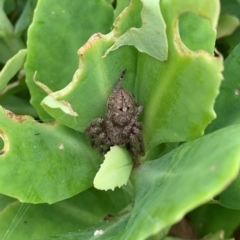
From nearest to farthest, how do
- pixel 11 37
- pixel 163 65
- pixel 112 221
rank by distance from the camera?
pixel 163 65 → pixel 112 221 → pixel 11 37

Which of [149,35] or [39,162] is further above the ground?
[149,35]

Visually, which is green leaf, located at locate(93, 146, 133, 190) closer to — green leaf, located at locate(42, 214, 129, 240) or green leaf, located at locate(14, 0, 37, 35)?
green leaf, located at locate(42, 214, 129, 240)

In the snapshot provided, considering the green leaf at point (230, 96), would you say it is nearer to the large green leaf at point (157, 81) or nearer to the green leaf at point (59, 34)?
the large green leaf at point (157, 81)

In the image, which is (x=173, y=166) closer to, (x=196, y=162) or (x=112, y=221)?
(x=196, y=162)

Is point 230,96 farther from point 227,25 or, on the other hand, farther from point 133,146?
point 227,25

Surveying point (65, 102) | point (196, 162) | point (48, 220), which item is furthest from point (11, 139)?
point (196, 162)

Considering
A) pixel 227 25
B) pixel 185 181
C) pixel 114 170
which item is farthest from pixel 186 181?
pixel 227 25
